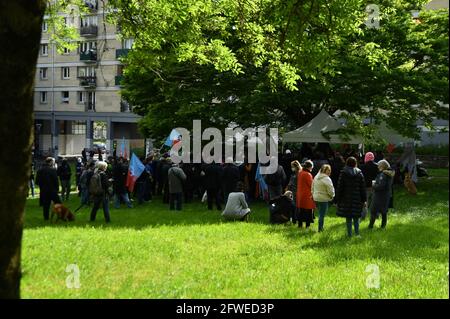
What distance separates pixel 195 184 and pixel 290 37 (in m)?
9.71

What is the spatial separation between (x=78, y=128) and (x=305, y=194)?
1969 inches

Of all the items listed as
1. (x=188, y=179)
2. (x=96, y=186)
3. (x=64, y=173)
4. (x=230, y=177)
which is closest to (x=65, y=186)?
(x=64, y=173)

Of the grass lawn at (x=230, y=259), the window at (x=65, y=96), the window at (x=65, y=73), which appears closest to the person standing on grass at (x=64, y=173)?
the grass lawn at (x=230, y=259)

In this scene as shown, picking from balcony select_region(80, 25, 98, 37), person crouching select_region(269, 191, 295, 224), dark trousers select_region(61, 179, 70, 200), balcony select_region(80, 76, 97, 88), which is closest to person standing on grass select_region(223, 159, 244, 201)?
person crouching select_region(269, 191, 295, 224)

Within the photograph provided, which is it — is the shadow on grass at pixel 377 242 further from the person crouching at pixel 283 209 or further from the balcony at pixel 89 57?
the balcony at pixel 89 57

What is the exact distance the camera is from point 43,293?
629 cm

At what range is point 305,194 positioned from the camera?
12.4 m

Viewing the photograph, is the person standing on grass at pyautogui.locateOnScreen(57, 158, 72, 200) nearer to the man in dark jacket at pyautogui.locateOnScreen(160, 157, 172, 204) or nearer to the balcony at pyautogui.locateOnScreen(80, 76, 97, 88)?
the man in dark jacket at pyautogui.locateOnScreen(160, 157, 172, 204)

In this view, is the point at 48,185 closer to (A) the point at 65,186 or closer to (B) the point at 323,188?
(A) the point at 65,186

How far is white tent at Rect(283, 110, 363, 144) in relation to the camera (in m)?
18.8

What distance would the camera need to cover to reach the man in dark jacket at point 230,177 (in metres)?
16.5

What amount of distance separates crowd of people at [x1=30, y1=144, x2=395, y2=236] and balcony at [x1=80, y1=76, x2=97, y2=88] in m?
34.1

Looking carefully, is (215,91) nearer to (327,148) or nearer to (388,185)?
(327,148)
